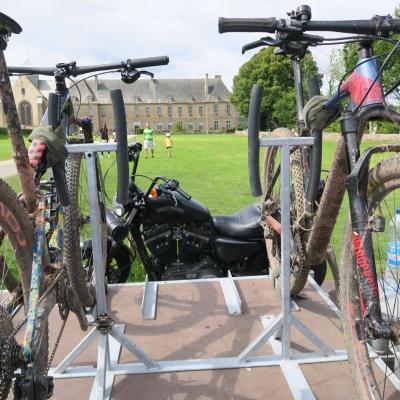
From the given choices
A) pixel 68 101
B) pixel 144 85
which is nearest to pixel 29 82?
pixel 144 85

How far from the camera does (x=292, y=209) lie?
305 cm

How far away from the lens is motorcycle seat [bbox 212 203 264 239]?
3.93 meters

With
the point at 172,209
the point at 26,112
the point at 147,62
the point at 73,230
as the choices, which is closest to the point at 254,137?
the point at 147,62

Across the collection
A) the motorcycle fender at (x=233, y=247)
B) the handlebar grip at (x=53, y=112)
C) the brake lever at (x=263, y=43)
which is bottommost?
the motorcycle fender at (x=233, y=247)

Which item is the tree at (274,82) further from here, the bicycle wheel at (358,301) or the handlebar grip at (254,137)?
the bicycle wheel at (358,301)

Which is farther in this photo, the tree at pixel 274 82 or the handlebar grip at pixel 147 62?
the tree at pixel 274 82

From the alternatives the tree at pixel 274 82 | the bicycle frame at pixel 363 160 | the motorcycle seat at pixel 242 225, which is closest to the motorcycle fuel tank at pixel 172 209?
the motorcycle seat at pixel 242 225

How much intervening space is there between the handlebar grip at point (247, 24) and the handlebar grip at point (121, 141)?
0.55m

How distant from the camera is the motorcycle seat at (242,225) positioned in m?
3.93

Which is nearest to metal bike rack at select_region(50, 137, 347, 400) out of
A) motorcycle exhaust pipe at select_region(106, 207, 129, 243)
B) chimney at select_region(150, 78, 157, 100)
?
motorcycle exhaust pipe at select_region(106, 207, 129, 243)

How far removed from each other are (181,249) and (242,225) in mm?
619

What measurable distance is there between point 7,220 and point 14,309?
1.66 feet

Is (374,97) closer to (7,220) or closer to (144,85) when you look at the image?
(7,220)

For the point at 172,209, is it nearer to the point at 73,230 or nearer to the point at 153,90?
the point at 73,230
